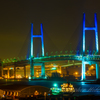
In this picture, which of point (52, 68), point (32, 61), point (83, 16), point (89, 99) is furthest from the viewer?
point (52, 68)

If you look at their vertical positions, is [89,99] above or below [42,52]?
below

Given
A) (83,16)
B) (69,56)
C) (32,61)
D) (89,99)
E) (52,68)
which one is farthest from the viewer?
(52,68)

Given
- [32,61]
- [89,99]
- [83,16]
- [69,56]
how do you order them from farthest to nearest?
[32,61] < [69,56] < [83,16] < [89,99]

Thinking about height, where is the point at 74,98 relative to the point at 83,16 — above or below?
below

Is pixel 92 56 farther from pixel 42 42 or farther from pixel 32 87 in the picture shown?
pixel 32 87

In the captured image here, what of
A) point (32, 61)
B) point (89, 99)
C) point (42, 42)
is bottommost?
point (89, 99)

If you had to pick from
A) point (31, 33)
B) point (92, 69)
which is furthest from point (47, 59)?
point (92, 69)

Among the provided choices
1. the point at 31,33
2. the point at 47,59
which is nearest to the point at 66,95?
the point at 47,59

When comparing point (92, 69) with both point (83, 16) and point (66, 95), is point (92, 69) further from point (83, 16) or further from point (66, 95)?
point (66, 95)

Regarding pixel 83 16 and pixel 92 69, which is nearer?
pixel 83 16
